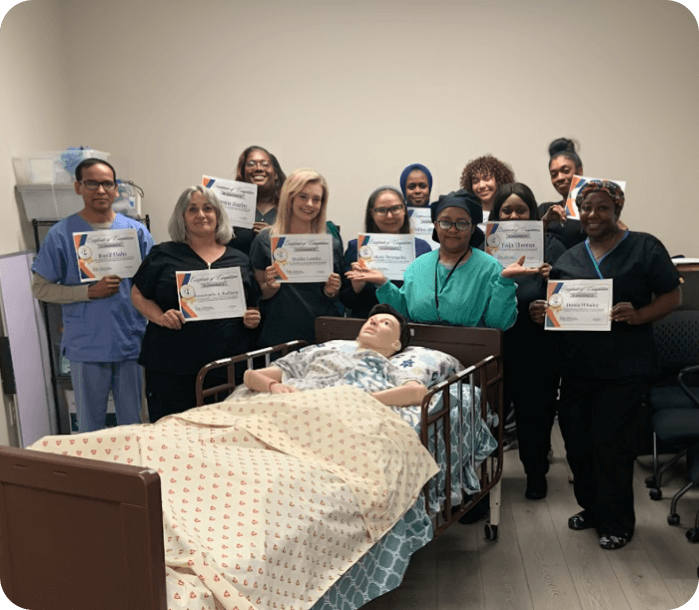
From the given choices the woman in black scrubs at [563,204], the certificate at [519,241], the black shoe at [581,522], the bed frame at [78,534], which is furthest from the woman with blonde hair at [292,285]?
the bed frame at [78,534]

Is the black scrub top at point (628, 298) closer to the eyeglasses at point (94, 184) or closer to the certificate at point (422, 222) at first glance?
the certificate at point (422, 222)

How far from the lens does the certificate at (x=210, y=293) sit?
315cm

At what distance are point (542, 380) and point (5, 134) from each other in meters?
3.25

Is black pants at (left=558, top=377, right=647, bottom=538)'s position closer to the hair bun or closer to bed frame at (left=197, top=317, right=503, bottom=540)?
bed frame at (left=197, top=317, right=503, bottom=540)

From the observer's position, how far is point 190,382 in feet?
10.7

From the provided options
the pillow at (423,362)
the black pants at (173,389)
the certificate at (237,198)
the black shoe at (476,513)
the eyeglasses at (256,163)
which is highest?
the eyeglasses at (256,163)

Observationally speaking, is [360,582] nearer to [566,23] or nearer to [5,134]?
[5,134]

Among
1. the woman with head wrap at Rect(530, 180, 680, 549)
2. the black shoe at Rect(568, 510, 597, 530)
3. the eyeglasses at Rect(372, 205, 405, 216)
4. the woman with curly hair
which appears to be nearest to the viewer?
the woman with head wrap at Rect(530, 180, 680, 549)

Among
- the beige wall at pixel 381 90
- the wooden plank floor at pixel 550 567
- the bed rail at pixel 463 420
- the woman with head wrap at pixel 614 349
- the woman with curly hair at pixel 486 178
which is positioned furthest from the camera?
the beige wall at pixel 381 90

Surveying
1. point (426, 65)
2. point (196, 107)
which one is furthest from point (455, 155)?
point (196, 107)

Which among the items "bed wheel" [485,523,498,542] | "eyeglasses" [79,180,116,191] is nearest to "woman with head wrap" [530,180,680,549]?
"bed wheel" [485,523,498,542]

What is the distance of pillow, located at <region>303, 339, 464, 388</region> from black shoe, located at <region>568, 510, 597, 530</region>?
0.86 m

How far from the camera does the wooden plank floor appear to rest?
8.81 feet

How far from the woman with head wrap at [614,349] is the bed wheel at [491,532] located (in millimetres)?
426
